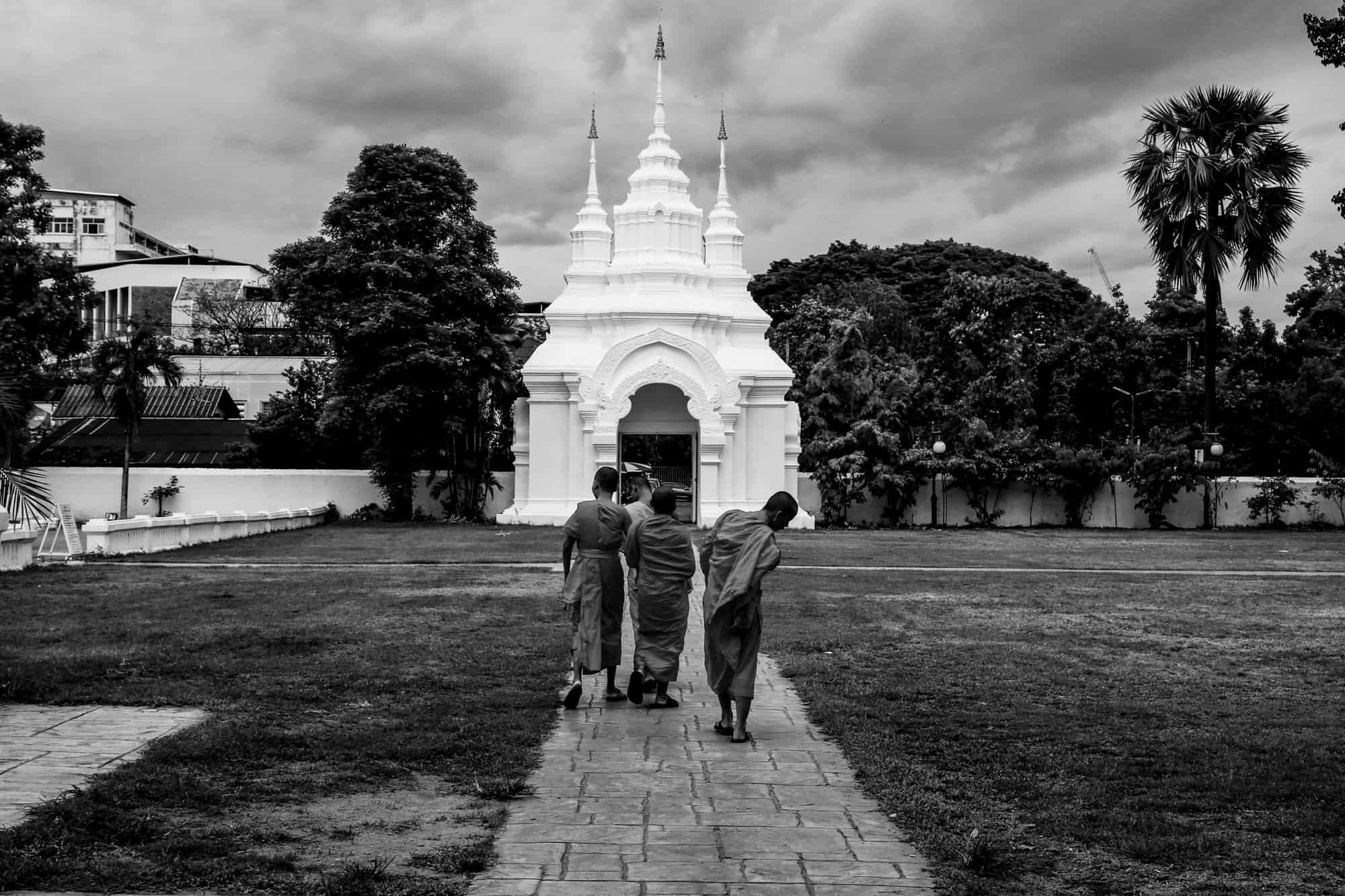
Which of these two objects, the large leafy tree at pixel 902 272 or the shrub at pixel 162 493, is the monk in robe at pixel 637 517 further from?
the large leafy tree at pixel 902 272

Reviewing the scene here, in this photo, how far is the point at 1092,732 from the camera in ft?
25.5

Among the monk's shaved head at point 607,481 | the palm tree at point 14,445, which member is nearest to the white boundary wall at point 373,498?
the palm tree at point 14,445

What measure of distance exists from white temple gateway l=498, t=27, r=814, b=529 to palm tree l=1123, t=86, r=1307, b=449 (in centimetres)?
959

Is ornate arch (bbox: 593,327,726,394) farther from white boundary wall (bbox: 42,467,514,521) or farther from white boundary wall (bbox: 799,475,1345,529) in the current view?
white boundary wall (bbox: 42,467,514,521)

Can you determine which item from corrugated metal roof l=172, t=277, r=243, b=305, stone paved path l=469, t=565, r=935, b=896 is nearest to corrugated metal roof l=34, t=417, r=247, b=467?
corrugated metal roof l=172, t=277, r=243, b=305

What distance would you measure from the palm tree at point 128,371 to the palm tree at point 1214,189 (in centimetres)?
2361

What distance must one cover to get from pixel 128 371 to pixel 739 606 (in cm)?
2719

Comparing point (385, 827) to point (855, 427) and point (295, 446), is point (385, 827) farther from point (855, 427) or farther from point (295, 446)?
point (295, 446)

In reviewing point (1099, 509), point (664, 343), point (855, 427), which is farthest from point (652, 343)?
point (1099, 509)

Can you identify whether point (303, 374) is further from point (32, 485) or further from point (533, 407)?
point (32, 485)

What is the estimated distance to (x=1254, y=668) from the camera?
34.2 ft

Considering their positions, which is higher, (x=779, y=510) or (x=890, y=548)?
(x=779, y=510)

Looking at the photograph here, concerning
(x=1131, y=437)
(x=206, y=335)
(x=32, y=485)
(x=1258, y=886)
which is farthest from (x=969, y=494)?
(x=206, y=335)

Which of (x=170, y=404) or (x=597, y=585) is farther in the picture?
(x=170, y=404)
